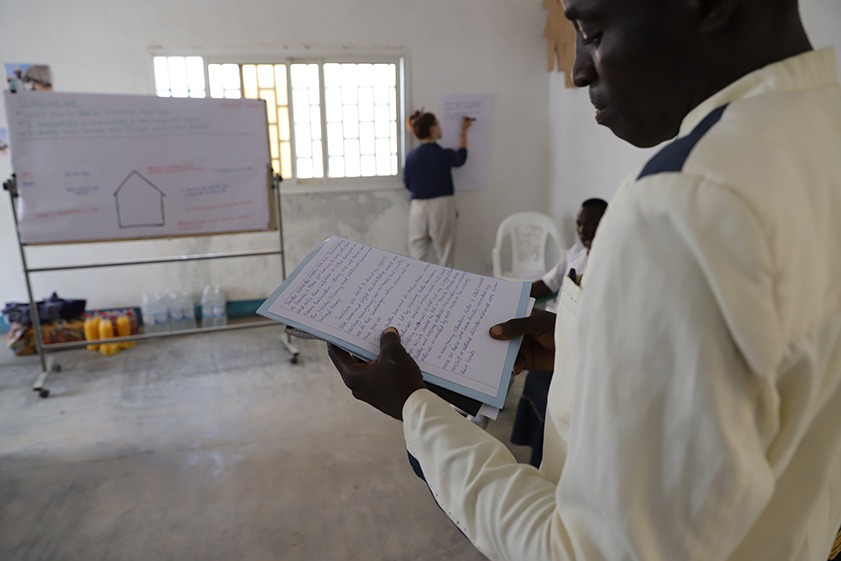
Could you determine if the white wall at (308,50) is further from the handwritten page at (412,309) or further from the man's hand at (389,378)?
the man's hand at (389,378)

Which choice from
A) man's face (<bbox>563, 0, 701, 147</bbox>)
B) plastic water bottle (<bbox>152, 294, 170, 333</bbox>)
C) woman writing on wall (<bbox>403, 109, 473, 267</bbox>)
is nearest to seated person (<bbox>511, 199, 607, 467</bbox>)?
man's face (<bbox>563, 0, 701, 147</bbox>)

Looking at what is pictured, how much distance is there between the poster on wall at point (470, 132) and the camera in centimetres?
438

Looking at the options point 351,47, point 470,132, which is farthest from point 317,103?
point 470,132

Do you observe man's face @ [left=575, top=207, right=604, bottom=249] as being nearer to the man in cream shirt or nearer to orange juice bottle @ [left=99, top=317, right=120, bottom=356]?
the man in cream shirt

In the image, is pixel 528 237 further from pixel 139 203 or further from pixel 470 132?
pixel 139 203

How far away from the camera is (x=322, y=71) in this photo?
418cm

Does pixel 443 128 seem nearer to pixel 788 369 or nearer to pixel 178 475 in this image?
pixel 178 475

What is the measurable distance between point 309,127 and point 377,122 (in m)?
0.52

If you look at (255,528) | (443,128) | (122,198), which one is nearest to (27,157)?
(122,198)

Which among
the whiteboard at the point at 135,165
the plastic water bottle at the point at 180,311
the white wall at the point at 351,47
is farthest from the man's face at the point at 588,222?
the plastic water bottle at the point at 180,311

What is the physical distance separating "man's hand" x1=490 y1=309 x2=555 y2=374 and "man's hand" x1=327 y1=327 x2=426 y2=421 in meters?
0.16

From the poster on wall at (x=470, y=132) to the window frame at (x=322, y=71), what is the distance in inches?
12.7

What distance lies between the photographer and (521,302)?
854 mm

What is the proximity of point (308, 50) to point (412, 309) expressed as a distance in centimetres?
379
